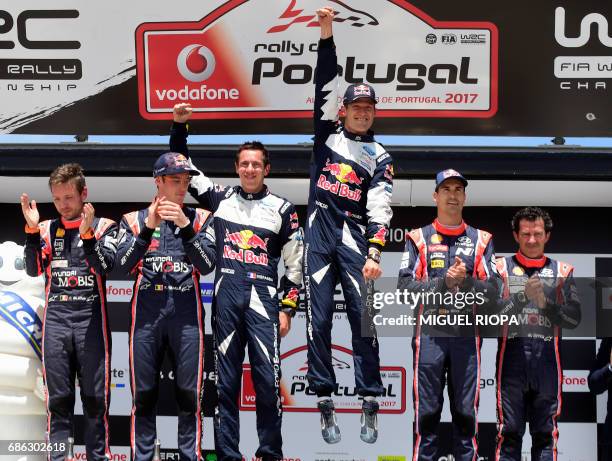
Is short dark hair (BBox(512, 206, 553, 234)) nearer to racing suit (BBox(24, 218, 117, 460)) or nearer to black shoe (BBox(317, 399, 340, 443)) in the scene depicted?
black shoe (BBox(317, 399, 340, 443))

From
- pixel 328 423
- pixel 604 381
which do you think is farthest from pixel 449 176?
pixel 604 381

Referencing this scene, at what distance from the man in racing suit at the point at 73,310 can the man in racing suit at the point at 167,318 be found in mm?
185

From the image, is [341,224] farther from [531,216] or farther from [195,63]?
[195,63]

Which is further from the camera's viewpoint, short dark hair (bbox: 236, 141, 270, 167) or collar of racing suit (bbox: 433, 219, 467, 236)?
short dark hair (bbox: 236, 141, 270, 167)

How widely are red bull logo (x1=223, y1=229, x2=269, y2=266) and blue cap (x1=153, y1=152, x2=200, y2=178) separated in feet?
1.63

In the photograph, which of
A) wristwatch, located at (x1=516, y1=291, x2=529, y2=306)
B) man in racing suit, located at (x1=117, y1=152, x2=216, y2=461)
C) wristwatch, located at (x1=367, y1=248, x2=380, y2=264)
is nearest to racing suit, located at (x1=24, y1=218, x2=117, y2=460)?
man in racing suit, located at (x1=117, y1=152, x2=216, y2=461)

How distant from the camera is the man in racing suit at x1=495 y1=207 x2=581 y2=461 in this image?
528 centimetres

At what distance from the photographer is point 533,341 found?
17.6 ft


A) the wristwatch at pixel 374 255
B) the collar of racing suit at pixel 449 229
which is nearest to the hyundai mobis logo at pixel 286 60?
the collar of racing suit at pixel 449 229

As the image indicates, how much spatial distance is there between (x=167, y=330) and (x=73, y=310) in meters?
0.61

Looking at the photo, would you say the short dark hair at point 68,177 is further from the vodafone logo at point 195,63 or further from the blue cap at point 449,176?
the blue cap at point 449,176

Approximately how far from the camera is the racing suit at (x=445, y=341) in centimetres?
510

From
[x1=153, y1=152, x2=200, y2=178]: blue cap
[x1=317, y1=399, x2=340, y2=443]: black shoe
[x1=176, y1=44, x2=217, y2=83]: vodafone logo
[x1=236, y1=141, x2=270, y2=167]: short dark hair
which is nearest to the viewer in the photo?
[x1=317, y1=399, x2=340, y2=443]: black shoe

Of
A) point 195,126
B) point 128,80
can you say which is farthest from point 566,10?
point 128,80
